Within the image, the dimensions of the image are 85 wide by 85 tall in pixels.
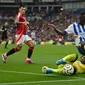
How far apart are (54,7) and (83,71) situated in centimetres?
5502

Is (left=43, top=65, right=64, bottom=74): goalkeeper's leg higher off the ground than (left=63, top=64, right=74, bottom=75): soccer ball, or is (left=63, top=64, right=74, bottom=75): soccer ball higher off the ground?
(left=63, top=64, right=74, bottom=75): soccer ball

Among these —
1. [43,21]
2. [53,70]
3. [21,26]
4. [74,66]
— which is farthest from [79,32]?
[43,21]

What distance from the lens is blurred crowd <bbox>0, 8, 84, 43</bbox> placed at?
52781mm

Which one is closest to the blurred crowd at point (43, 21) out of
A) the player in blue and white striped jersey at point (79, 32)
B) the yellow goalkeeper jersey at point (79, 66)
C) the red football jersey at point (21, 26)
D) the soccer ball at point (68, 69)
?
the red football jersey at point (21, 26)

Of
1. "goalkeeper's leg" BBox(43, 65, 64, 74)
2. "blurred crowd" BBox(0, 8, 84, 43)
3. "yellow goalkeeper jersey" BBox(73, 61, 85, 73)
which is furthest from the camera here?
"blurred crowd" BBox(0, 8, 84, 43)

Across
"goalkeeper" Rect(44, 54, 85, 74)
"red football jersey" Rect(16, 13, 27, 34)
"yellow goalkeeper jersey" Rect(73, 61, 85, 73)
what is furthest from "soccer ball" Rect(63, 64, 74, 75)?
"red football jersey" Rect(16, 13, 27, 34)

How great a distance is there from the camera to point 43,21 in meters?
61.3

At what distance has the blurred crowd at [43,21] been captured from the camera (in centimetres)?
5278

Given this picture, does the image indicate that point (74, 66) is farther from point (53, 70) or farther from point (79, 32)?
point (79, 32)

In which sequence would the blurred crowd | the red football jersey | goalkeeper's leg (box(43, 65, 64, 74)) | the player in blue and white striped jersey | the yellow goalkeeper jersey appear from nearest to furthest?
goalkeeper's leg (box(43, 65, 64, 74))
the yellow goalkeeper jersey
the player in blue and white striped jersey
the red football jersey
the blurred crowd

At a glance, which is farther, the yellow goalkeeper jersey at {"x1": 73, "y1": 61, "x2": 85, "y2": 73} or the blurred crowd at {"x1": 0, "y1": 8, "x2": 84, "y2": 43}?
the blurred crowd at {"x1": 0, "y1": 8, "x2": 84, "y2": 43}

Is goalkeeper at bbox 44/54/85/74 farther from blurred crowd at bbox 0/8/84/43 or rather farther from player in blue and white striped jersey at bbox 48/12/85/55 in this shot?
blurred crowd at bbox 0/8/84/43

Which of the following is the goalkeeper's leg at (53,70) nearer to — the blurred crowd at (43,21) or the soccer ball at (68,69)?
the soccer ball at (68,69)

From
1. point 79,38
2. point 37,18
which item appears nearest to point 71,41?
point 37,18
